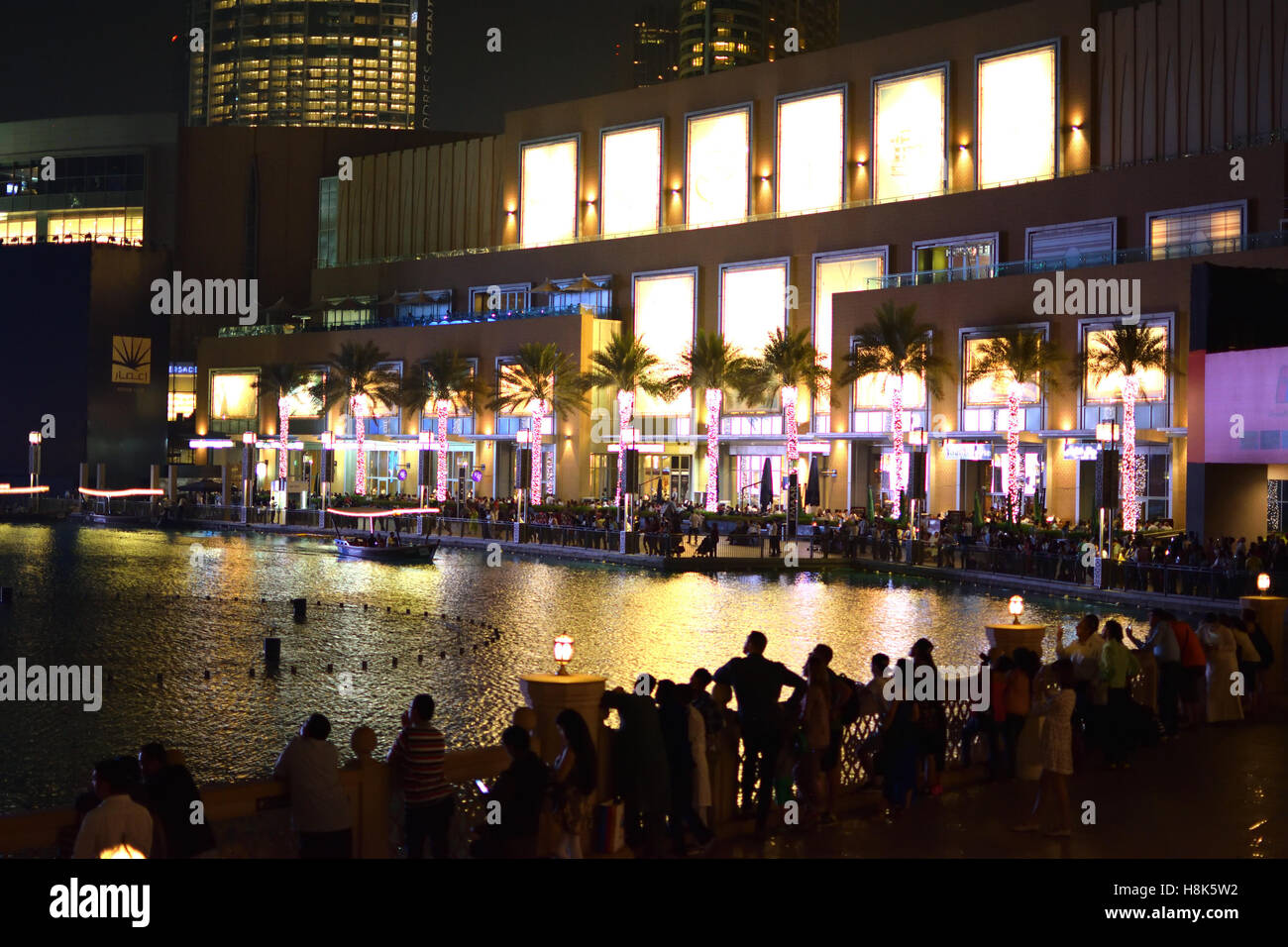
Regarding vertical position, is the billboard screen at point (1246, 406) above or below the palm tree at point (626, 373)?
below

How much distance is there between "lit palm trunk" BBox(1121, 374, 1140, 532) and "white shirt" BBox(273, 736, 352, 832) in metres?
40.5

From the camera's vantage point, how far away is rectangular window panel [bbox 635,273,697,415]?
70000 millimetres

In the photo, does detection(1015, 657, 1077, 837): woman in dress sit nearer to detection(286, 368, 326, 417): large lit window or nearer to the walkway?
the walkway

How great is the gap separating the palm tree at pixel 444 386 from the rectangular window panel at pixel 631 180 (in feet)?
36.9

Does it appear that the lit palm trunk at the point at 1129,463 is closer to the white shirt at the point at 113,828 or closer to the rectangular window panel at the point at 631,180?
the rectangular window panel at the point at 631,180

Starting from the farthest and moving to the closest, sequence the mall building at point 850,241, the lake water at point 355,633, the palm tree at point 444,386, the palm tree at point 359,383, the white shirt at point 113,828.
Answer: the palm tree at point 359,383 → the palm tree at point 444,386 → the mall building at point 850,241 → the lake water at point 355,633 → the white shirt at point 113,828

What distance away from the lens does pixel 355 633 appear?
85.6 feet

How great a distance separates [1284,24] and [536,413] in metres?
34.6

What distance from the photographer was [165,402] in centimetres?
9575

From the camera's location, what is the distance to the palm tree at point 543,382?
221 feet

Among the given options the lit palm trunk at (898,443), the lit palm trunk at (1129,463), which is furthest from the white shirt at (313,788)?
the lit palm trunk at (898,443)
